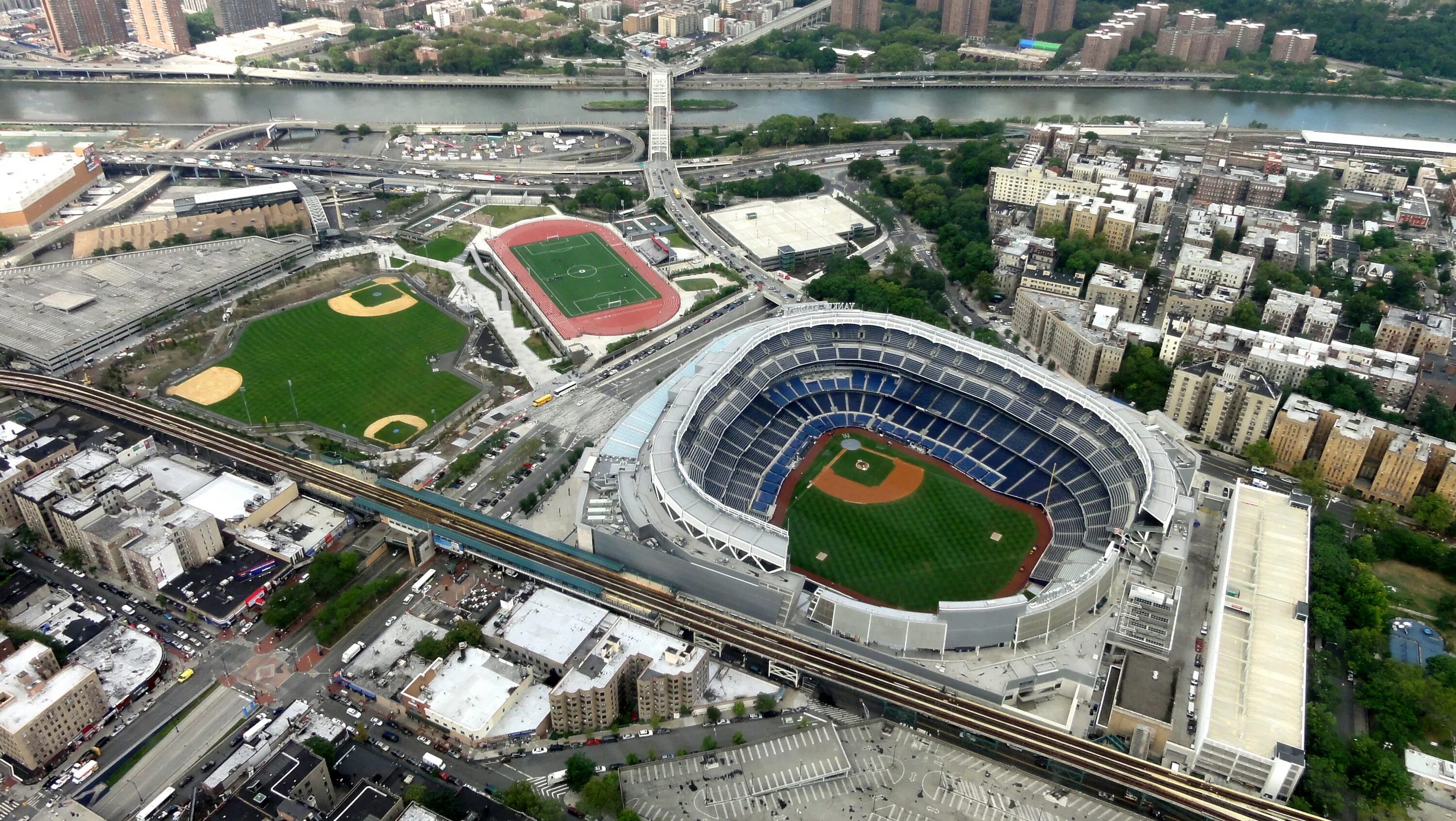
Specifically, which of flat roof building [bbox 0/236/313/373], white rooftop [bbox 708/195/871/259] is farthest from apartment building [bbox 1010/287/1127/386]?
flat roof building [bbox 0/236/313/373]

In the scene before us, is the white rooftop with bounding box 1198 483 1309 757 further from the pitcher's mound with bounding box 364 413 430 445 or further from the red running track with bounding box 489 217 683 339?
the pitcher's mound with bounding box 364 413 430 445

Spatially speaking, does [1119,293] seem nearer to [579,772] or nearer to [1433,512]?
[1433,512]

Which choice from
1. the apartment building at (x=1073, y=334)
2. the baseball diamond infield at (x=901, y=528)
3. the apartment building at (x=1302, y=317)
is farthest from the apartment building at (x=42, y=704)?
the apartment building at (x=1302, y=317)

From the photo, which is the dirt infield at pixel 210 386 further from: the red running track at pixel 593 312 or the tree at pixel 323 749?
the tree at pixel 323 749

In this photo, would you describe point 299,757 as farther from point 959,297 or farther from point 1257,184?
point 1257,184

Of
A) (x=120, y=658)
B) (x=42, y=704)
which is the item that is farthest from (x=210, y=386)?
(x=42, y=704)
